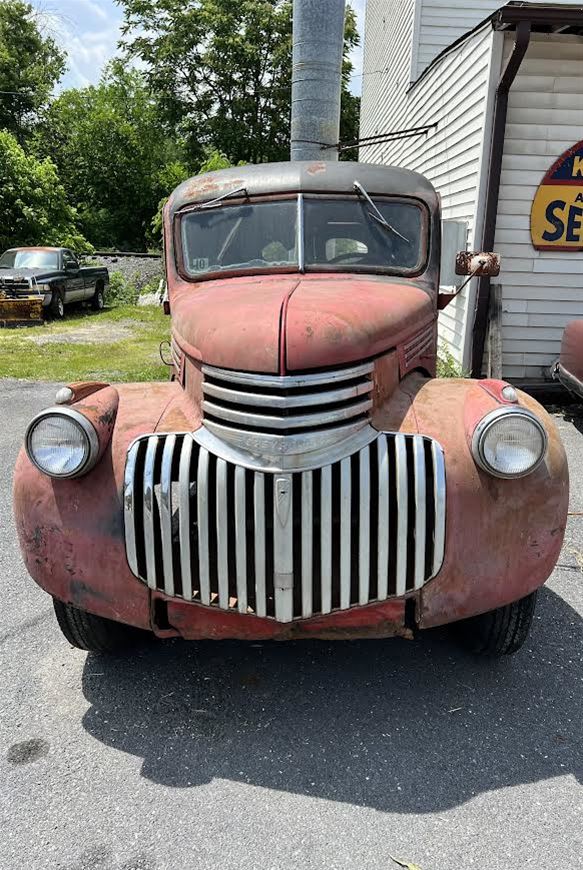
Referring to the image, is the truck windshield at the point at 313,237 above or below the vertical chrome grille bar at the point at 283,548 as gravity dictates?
above

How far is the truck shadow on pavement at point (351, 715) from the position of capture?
8.23ft

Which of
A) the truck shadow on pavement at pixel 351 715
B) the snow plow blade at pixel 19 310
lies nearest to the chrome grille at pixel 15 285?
the snow plow blade at pixel 19 310

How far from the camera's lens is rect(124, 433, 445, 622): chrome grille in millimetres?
2457

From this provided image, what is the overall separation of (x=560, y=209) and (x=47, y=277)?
11130 mm

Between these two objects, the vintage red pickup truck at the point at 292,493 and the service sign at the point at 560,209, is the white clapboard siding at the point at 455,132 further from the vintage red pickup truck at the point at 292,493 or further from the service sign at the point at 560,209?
the vintage red pickup truck at the point at 292,493

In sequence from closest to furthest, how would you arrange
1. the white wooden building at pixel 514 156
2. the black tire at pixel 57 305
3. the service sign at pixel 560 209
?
the white wooden building at pixel 514 156 < the service sign at pixel 560 209 < the black tire at pixel 57 305

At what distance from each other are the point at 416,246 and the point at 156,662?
8.46ft

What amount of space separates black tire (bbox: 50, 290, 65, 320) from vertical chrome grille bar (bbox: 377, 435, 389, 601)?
14.1 meters

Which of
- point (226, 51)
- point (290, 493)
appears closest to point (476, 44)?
point (290, 493)

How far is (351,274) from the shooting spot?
3.59 meters

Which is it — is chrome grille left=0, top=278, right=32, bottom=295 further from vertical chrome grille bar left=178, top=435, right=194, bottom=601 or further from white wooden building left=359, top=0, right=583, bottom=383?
vertical chrome grille bar left=178, top=435, right=194, bottom=601

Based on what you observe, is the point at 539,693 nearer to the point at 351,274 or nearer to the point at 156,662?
the point at 156,662

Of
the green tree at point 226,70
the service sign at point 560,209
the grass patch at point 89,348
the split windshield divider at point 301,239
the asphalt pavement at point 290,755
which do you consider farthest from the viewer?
the green tree at point 226,70

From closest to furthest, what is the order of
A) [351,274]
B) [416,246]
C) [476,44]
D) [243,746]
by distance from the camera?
1. [243,746]
2. [351,274]
3. [416,246]
4. [476,44]
